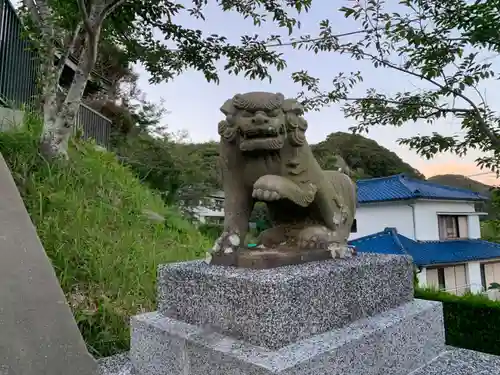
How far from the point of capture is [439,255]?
10375 mm

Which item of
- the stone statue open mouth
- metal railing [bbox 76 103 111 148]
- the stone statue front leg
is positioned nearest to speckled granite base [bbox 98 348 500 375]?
the stone statue front leg

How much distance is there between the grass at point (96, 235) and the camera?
8.21ft

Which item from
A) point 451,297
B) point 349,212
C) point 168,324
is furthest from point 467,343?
point 168,324

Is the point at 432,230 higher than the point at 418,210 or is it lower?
lower

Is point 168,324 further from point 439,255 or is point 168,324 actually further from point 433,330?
point 439,255

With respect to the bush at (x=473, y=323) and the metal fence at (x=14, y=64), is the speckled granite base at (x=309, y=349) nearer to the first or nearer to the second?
the bush at (x=473, y=323)

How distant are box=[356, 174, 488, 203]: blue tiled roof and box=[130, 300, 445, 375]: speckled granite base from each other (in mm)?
9921

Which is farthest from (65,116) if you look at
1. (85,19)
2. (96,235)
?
(96,235)

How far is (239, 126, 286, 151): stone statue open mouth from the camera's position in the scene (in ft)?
5.32

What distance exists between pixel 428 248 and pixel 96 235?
33.3ft

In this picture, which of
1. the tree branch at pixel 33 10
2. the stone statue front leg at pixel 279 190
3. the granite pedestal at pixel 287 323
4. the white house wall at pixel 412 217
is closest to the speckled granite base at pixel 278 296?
the granite pedestal at pixel 287 323

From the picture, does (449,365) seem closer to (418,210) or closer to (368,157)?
Answer: (418,210)

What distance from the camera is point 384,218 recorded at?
11969 mm

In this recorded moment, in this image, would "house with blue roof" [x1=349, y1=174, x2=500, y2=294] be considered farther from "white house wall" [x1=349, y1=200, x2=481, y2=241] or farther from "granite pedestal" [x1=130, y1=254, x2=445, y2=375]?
"granite pedestal" [x1=130, y1=254, x2=445, y2=375]
